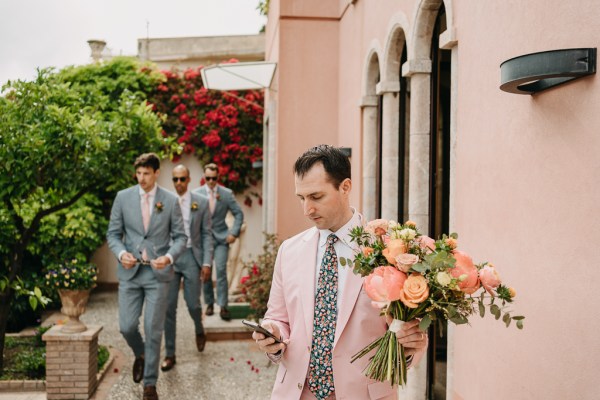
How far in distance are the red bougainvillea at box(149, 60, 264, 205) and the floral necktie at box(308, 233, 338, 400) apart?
11.7 m

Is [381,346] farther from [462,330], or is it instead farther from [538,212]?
[462,330]

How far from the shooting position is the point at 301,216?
10.1m

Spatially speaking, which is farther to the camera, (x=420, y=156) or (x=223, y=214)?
(x=223, y=214)

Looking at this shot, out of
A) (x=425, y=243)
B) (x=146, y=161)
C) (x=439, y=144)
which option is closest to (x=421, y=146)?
(x=439, y=144)

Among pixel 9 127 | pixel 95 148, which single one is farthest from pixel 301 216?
pixel 9 127

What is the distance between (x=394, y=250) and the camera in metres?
2.42

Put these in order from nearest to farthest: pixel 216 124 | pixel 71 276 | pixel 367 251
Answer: pixel 367 251
pixel 71 276
pixel 216 124

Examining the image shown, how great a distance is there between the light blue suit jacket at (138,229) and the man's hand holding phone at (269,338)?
3.74m

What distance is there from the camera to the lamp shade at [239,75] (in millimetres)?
10711

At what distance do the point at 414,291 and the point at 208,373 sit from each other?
544 cm

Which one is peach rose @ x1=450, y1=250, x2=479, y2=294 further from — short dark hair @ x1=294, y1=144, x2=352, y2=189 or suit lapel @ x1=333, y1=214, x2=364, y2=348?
short dark hair @ x1=294, y1=144, x2=352, y2=189

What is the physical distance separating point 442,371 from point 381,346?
11.5 feet

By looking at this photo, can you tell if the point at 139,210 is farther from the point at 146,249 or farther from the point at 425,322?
the point at 425,322

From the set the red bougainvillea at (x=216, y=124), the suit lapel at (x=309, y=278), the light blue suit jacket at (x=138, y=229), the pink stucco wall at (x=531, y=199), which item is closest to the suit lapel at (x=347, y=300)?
the suit lapel at (x=309, y=278)
